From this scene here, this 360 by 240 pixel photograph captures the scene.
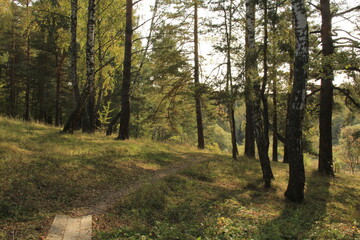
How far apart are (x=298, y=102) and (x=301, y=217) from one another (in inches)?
133

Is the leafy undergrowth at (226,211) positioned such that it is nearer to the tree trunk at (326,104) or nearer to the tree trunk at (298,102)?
the tree trunk at (298,102)

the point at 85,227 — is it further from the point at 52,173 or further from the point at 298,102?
the point at 298,102

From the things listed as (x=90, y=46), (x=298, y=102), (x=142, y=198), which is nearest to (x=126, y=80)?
(x=90, y=46)

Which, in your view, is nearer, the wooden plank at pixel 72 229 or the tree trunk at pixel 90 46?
the wooden plank at pixel 72 229

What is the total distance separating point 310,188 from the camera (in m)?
10.8

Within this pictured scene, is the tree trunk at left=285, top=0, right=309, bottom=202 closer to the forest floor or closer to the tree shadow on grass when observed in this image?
the tree shadow on grass

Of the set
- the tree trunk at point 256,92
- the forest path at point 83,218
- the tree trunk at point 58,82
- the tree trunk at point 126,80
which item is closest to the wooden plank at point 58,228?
the forest path at point 83,218

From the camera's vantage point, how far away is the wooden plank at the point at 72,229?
4691 millimetres

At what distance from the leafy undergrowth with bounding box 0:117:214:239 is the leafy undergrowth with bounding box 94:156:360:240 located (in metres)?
1.10

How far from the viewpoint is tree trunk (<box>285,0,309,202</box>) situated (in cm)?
794

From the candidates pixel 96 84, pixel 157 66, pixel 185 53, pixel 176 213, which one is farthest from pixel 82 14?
pixel 176 213

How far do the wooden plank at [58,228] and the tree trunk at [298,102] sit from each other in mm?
6783

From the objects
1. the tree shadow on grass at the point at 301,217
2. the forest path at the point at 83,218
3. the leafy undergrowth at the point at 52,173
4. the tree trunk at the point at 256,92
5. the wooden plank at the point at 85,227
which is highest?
the tree trunk at the point at 256,92

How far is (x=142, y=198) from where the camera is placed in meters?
6.83
